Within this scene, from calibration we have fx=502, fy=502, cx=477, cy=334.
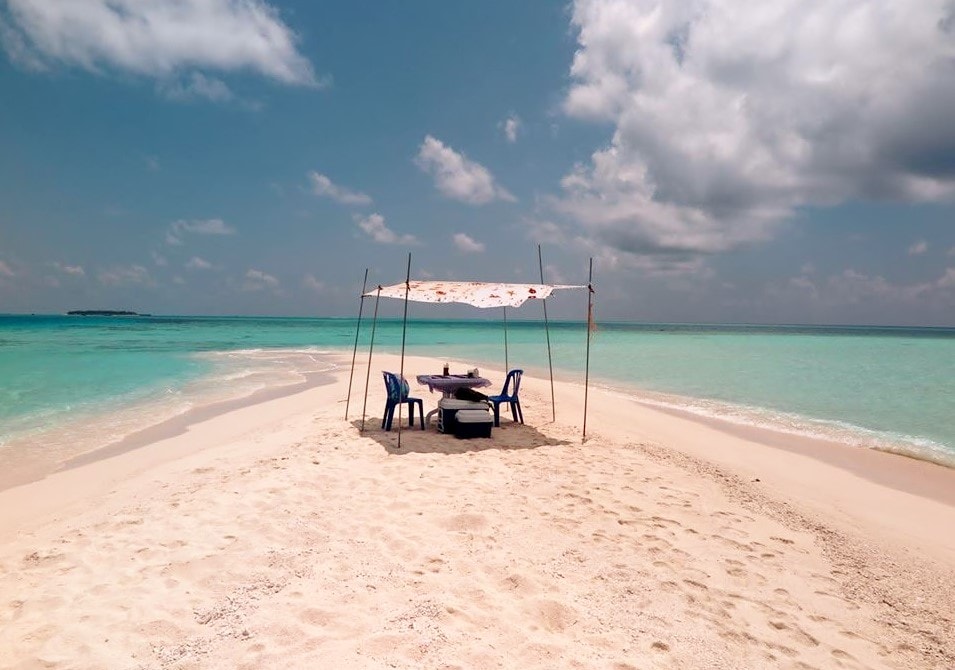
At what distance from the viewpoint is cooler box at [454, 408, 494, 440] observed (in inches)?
324

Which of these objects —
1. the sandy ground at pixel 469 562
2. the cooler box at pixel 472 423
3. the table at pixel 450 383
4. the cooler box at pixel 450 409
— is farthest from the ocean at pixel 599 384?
the cooler box at pixel 472 423

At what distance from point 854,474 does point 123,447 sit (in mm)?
11468

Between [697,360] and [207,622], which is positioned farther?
[697,360]

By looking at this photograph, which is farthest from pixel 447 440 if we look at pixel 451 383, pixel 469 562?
pixel 469 562

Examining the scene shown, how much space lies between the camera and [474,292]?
8695 mm

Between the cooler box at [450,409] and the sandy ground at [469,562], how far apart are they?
0.97 meters

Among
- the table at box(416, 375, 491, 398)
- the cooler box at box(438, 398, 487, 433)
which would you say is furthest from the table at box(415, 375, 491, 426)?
the cooler box at box(438, 398, 487, 433)

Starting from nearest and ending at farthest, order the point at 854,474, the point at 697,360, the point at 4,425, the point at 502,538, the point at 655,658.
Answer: the point at 655,658
the point at 502,538
the point at 854,474
the point at 4,425
the point at 697,360

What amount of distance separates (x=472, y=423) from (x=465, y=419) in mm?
141

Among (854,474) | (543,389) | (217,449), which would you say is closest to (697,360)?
(543,389)

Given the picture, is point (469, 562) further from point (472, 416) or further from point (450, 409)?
point (450, 409)

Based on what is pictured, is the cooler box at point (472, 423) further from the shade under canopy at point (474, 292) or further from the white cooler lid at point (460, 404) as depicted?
the shade under canopy at point (474, 292)

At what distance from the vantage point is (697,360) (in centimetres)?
2622

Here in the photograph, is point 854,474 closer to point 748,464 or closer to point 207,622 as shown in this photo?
point 748,464
